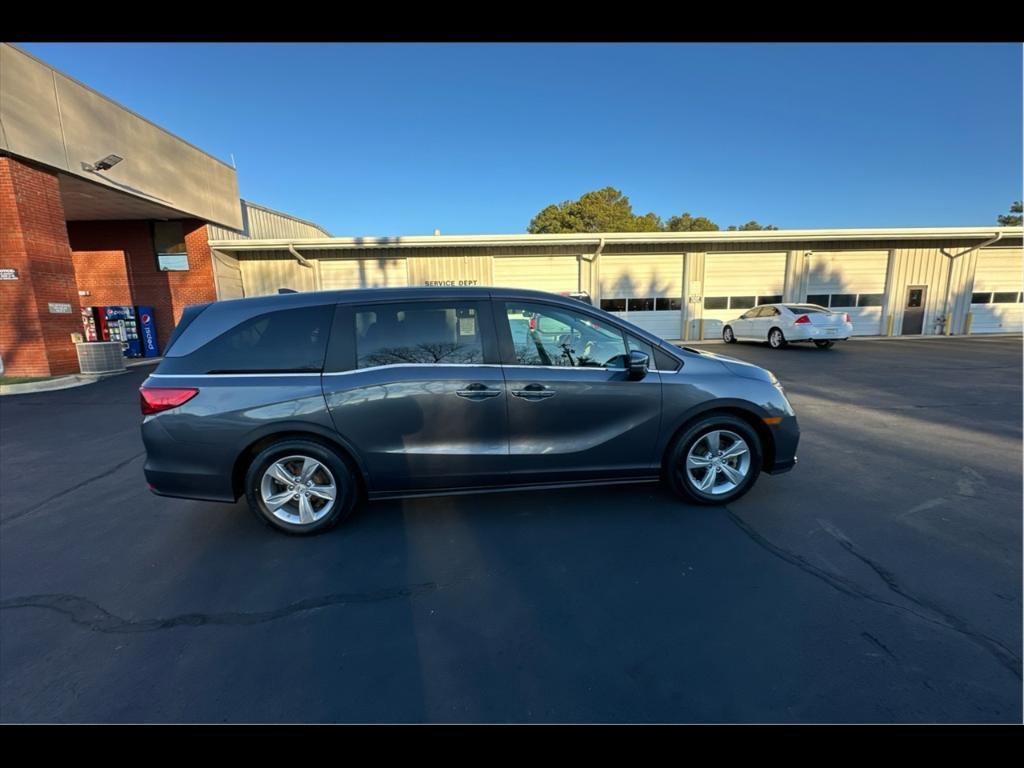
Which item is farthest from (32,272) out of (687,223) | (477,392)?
(687,223)

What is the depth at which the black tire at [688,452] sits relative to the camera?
339 cm

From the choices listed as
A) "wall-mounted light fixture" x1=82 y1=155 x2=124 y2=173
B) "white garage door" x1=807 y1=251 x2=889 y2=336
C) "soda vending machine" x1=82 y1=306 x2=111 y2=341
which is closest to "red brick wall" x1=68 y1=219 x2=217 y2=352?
"soda vending machine" x1=82 y1=306 x2=111 y2=341

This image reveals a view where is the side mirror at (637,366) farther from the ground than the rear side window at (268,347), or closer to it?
closer to it

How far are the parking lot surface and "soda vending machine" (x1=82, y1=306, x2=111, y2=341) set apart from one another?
14.4 meters

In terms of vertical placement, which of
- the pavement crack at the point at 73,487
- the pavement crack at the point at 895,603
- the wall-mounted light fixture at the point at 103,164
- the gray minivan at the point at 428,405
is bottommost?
the pavement crack at the point at 895,603

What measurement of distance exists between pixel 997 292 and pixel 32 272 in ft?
110

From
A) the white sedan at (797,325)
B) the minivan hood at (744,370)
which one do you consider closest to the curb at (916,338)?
the white sedan at (797,325)

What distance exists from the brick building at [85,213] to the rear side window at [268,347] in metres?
11.3

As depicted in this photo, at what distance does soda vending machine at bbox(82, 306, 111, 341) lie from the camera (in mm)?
14891

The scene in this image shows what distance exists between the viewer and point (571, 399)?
3.21 m

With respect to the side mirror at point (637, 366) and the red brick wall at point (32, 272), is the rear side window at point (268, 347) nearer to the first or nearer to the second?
the side mirror at point (637, 366)

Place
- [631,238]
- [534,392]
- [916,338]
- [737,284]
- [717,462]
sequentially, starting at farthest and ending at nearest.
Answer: [737,284] → [916,338] → [631,238] → [717,462] → [534,392]

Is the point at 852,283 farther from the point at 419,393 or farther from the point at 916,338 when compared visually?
the point at 419,393

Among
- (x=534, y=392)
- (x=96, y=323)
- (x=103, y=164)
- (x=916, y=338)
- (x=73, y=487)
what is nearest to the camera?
(x=534, y=392)
